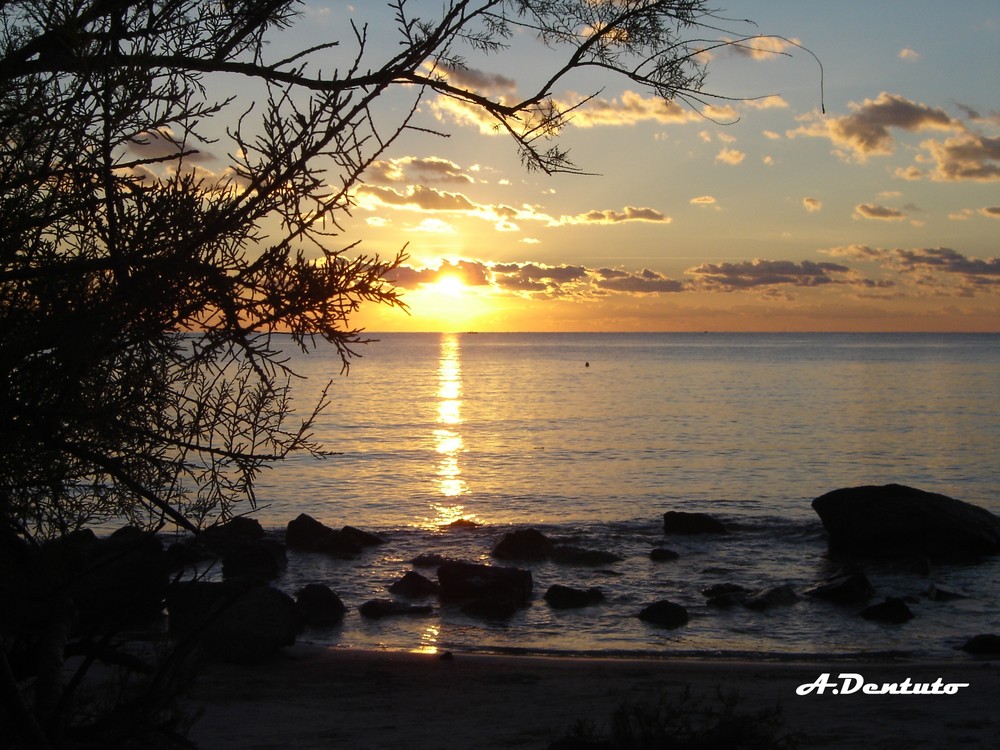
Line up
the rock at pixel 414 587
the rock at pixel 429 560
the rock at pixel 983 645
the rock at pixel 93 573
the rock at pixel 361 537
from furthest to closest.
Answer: the rock at pixel 361 537
the rock at pixel 429 560
the rock at pixel 414 587
the rock at pixel 983 645
the rock at pixel 93 573

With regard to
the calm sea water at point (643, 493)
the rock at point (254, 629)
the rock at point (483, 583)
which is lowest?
the calm sea water at point (643, 493)

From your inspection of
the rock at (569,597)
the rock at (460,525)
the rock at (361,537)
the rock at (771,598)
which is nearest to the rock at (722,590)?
the rock at (771,598)

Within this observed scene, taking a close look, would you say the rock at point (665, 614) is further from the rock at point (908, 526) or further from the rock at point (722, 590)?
the rock at point (908, 526)

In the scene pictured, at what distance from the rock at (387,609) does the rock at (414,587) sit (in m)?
0.86

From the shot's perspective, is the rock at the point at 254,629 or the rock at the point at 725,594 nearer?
the rock at the point at 254,629

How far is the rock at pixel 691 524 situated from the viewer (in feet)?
81.4

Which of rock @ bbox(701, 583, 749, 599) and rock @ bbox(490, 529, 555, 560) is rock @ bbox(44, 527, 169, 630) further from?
rock @ bbox(490, 529, 555, 560)

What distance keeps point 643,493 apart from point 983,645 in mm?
A: 17686

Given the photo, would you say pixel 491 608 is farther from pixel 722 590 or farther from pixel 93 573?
pixel 93 573

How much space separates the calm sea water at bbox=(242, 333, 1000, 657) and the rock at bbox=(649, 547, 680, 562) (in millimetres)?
263

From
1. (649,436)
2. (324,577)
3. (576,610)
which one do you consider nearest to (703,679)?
(576,610)

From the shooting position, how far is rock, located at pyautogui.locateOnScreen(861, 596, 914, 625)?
16.3 meters

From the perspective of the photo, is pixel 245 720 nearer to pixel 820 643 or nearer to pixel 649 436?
pixel 820 643

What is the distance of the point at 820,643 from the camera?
1516cm
